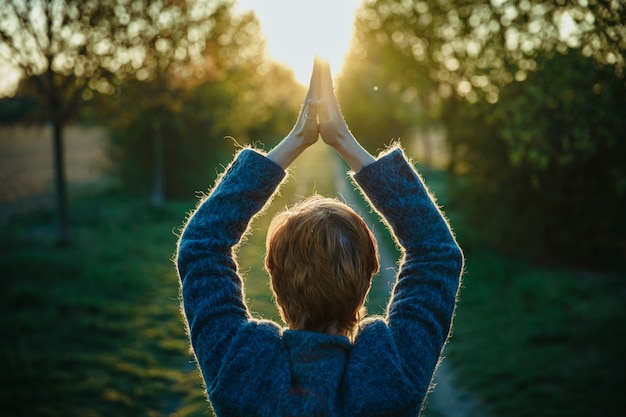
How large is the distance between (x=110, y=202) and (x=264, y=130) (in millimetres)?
22370

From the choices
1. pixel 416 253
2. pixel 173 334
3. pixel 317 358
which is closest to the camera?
pixel 317 358

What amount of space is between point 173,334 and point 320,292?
6.19 m

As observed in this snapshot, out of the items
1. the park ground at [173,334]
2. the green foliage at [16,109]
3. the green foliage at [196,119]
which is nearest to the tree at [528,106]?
the park ground at [173,334]

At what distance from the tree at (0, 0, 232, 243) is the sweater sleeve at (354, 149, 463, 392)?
408 inches

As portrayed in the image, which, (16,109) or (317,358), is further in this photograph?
(16,109)

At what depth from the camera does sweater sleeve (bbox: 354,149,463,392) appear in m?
1.47

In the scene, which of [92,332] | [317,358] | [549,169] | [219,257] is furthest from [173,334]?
[549,169]

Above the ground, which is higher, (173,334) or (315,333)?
(173,334)

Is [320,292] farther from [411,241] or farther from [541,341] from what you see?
[541,341]

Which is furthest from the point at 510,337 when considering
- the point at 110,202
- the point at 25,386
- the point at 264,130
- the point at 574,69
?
the point at 264,130

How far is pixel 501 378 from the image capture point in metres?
5.93

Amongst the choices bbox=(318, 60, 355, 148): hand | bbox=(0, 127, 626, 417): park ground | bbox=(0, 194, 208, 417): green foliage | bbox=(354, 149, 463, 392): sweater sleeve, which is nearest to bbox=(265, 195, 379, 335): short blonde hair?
bbox=(354, 149, 463, 392): sweater sleeve

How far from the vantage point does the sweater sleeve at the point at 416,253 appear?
1468 mm

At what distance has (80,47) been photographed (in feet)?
33.3
